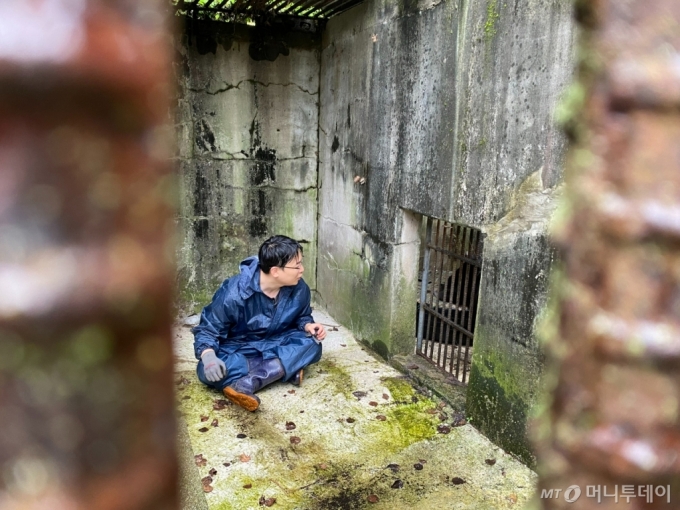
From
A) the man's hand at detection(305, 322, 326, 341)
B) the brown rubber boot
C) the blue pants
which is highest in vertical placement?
the man's hand at detection(305, 322, 326, 341)

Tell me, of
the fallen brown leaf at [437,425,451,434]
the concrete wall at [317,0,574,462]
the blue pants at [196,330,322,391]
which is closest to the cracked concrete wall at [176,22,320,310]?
the concrete wall at [317,0,574,462]

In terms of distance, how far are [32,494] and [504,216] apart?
11.6 ft

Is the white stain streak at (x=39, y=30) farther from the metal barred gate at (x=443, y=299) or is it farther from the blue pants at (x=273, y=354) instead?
the blue pants at (x=273, y=354)

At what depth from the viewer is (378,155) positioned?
17.0 ft

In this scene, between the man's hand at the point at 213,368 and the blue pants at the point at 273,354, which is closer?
the man's hand at the point at 213,368

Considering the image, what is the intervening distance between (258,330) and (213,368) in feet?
2.14

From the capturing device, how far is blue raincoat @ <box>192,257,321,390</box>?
184 inches

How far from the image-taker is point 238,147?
6535 millimetres

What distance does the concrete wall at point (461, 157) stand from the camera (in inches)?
130

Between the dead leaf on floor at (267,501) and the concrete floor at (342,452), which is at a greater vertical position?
the concrete floor at (342,452)

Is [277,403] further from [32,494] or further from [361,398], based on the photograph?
[32,494]

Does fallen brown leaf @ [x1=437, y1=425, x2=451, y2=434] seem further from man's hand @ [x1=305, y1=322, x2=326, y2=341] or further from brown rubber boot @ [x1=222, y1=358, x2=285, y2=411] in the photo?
brown rubber boot @ [x1=222, y1=358, x2=285, y2=411]

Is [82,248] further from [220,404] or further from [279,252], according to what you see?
[220,404]

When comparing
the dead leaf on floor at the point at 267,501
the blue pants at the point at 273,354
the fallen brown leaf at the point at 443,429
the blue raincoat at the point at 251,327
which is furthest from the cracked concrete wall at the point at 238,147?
the dead leaf on floor at the point at 267,501
